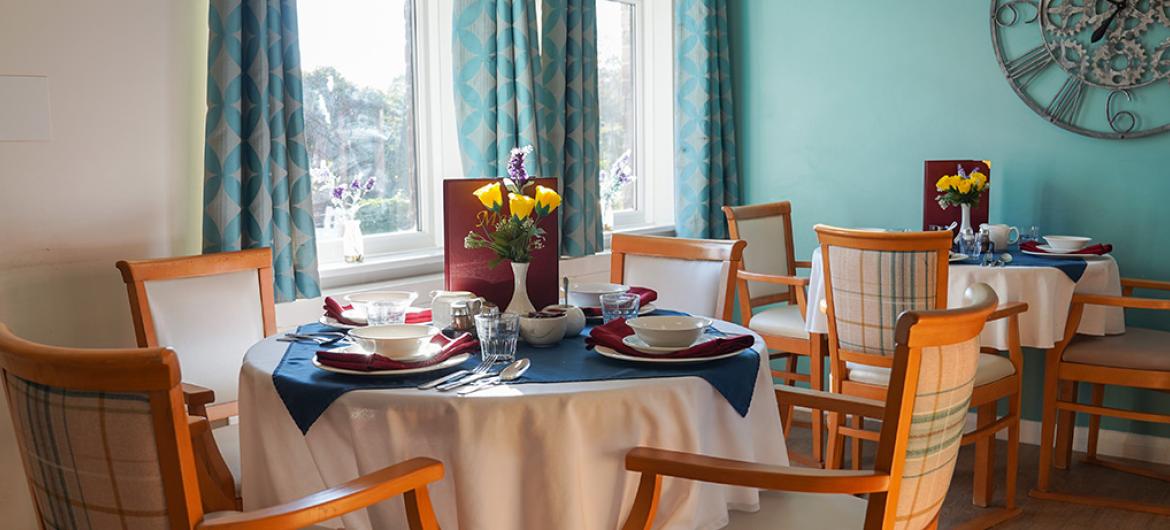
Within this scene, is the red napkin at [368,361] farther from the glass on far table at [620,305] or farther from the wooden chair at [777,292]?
the wooden chair at [777,292]

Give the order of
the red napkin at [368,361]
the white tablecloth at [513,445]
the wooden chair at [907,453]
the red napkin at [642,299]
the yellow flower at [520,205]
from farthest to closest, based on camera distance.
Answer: the red napkin at [642,299] < the yellow flower at [520,205] < the red napkin at [368,361] < the white tablecloth at [513,445] < the wooden chair at [907,453]

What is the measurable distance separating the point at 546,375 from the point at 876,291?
61.9 inches

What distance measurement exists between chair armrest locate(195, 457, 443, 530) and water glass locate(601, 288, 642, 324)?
768mm

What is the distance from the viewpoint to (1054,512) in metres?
3.64

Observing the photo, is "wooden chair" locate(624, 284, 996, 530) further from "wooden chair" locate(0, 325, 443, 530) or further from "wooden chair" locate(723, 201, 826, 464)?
"wooden chair" locate(723, 201, 826, 464)

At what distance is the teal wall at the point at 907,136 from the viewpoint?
4.26 m

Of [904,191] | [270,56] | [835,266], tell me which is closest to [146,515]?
[270,56]

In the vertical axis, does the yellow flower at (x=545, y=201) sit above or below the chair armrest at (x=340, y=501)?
above

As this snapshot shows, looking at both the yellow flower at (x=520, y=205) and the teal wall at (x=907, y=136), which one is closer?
the yellow flower at (x=520, y=205)

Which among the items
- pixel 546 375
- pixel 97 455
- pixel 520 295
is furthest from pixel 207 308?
pixel 97 455

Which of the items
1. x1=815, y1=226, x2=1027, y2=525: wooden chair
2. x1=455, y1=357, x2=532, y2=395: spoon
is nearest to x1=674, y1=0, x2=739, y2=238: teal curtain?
x1=815, y1=226, x2=1027, y2=525: wooden chair

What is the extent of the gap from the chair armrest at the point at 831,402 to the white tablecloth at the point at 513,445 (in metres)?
0.29

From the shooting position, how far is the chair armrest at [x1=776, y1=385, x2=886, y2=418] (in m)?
2.12

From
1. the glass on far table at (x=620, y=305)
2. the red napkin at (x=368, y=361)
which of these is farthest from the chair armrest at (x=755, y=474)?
the glass on far table at (x=620, y=305)
